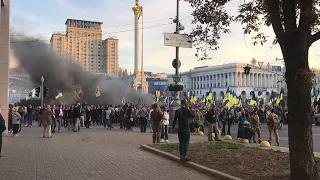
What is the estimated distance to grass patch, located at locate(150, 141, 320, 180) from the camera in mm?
8094

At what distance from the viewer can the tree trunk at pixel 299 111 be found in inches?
266

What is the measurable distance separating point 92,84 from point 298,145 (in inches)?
1913

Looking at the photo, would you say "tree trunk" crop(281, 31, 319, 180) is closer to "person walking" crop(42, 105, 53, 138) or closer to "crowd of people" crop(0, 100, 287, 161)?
"crowd of people" crop(0, 100, 287, 161)

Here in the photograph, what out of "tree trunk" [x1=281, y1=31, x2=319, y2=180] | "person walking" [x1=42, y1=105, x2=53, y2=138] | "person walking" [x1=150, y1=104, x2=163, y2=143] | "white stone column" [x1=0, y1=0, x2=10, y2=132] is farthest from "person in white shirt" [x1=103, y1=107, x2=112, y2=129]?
"tree trunk" [x1=281, y1=31, x2=319, y2=180]

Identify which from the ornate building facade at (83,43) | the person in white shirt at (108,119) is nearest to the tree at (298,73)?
the person in white shirt at (108,119)

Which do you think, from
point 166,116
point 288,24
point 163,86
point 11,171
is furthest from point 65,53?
point 163,86

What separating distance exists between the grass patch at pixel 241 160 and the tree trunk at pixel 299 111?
0.81 metres

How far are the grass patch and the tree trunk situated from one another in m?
0.81

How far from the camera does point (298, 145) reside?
6805 millimetres

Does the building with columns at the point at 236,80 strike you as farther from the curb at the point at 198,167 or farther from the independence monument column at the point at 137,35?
the curb at the point at 198,167

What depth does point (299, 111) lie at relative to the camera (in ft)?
A: 22.1

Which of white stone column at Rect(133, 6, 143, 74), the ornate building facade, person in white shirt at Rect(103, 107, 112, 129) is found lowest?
person in white shirt at Rect(103, 107, 112, 129)

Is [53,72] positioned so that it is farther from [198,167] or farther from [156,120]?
[198,167]

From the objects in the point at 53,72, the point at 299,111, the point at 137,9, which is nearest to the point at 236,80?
the point at 137,9
